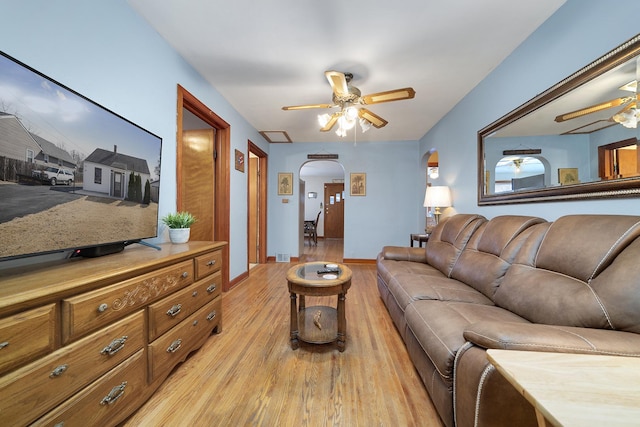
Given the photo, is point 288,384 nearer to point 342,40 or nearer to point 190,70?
point 342,40

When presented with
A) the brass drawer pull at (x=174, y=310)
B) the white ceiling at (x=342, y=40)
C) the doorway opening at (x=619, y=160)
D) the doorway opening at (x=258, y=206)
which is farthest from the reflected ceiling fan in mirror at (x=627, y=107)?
the doorway opening at (x=258, y=206)

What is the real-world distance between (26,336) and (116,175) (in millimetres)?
881

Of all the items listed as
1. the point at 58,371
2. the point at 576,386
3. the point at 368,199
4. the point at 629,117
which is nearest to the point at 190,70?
the point at 58,371

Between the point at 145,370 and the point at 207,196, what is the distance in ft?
6.82

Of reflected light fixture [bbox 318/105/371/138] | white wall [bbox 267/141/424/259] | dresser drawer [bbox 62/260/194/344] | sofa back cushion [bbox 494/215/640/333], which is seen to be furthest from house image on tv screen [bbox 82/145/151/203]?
white wall [bbox 267/141/424/259]

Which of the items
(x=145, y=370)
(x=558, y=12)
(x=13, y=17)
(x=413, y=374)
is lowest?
(x=413, y=374)

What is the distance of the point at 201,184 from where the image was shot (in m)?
2.92

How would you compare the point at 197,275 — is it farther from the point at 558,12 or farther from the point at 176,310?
the point at 558,12

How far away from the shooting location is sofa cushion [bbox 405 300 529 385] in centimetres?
107

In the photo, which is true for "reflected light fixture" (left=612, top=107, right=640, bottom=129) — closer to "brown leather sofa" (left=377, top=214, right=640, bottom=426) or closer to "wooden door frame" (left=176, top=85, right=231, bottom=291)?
"brown leather sofa" (left=377, top=214, right=640, bottom=426)

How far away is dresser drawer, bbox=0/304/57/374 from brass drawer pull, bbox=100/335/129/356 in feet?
0.71

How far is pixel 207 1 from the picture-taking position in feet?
5.13

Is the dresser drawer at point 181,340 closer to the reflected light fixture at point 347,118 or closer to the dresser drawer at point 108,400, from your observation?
the dresser drawer at point 108,400

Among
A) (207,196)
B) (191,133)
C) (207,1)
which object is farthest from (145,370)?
(191,133)
